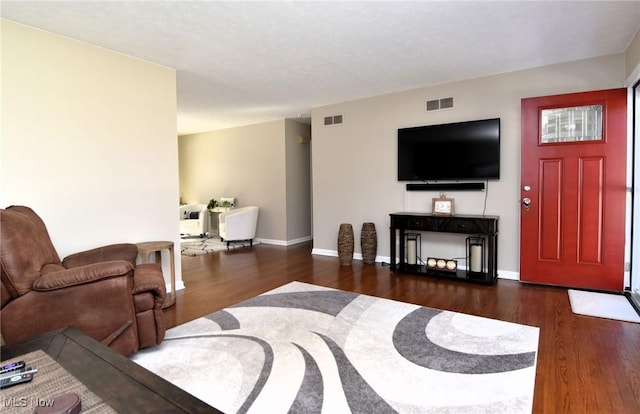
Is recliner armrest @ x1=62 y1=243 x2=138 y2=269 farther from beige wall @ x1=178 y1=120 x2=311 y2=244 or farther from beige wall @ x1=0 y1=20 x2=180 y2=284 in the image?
beige wall @ x1=178 y1=120 x2=311 y2=244

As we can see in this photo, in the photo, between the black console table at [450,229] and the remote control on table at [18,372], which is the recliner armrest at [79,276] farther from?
the black console table at [450,229]

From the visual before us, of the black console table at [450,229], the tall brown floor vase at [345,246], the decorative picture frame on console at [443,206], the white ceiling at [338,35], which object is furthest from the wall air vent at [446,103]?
the tall brown floor vase at [345,246]

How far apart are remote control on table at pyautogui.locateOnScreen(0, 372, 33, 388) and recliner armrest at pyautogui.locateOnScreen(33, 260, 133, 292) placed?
1.03 meters

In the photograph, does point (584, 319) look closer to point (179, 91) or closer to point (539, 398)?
point (539, 398)

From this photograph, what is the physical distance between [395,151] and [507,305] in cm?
256

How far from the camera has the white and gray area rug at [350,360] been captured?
1867mm

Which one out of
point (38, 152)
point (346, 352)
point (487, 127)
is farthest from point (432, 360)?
point (38, 152)

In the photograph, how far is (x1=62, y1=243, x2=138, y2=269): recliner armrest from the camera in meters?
2.80

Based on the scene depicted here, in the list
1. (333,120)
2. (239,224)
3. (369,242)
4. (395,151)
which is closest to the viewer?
(395,151)

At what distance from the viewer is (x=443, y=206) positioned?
4551 mm

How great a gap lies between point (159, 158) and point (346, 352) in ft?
9.30

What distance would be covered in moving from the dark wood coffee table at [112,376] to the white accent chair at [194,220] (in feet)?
21.7

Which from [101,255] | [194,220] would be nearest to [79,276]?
[101,255]

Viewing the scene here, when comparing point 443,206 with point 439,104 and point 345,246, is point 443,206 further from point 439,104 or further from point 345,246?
point 345,246
